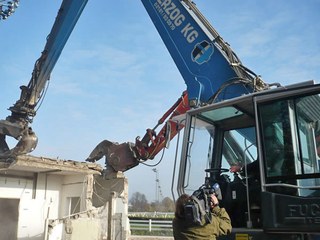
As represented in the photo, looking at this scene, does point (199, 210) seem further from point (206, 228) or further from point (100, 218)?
point (100, 218)

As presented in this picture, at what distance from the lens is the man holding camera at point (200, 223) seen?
3.85m

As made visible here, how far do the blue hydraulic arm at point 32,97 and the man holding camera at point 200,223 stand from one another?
22.1ft

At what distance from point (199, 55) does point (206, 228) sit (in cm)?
322

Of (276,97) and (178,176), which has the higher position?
(276,97)

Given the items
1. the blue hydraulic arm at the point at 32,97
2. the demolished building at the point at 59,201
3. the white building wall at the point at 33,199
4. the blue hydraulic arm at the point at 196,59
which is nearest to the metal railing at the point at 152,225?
the demolished building at the point at 59,201

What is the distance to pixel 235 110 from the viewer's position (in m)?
4.84

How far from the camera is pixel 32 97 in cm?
1030

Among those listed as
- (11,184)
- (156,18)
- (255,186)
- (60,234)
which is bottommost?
(60,234)

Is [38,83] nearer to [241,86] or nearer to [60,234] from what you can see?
[60,234]

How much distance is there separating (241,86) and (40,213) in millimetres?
10116

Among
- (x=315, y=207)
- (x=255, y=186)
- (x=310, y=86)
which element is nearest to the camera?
(x=315, y=207)

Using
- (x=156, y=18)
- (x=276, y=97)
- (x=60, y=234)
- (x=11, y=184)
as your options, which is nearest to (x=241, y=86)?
(x=276, y=97)

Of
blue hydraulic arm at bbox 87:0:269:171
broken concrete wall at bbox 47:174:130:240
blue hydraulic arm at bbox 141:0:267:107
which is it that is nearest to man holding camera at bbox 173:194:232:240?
blue hydraulic arm at bbox 87:0:269:171

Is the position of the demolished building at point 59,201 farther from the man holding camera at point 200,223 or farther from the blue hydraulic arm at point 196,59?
the man holding camera at point 200,223
